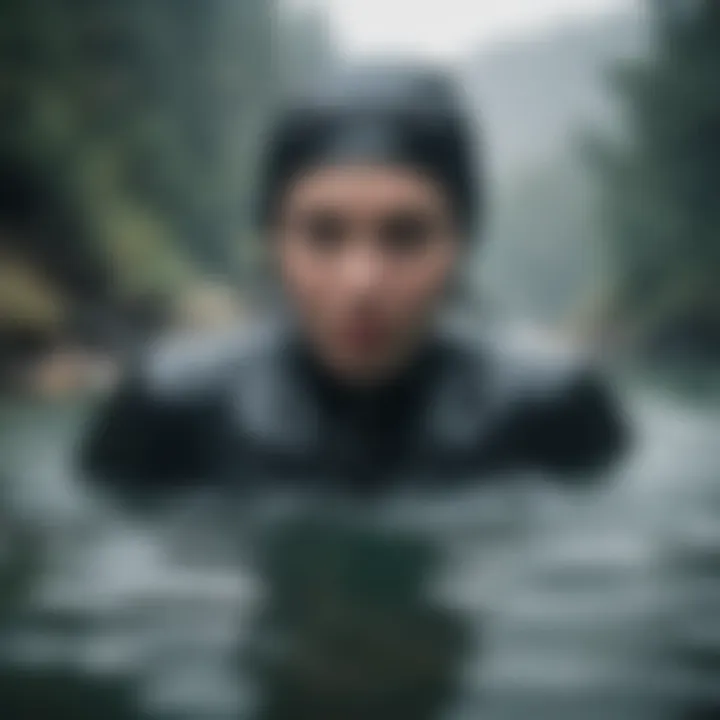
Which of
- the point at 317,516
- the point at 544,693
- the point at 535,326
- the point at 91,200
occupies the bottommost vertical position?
the point at 544,693

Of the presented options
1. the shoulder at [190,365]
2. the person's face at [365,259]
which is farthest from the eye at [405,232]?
the shoulder at [190,365]

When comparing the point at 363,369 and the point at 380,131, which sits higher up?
the point at 380,131

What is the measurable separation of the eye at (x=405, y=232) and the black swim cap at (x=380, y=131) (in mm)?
34

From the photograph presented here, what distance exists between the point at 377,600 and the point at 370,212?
0.28m

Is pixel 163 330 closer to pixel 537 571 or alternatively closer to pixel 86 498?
pixel 86 498

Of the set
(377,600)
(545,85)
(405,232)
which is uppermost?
(545,85)

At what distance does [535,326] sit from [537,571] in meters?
0.18

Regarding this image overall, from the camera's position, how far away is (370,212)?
0.91 meters

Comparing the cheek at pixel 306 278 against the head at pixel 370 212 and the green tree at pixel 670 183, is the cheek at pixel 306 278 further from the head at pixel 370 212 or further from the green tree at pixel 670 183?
the green tree at pixel 670 183

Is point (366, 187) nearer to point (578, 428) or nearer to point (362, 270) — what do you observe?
point (362, 270)

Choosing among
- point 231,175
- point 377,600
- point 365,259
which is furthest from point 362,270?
point 377,600

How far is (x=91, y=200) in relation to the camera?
38.6 inches

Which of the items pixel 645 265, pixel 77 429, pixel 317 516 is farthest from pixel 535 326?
pixel 77 429

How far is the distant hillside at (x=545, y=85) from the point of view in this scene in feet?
3.07
